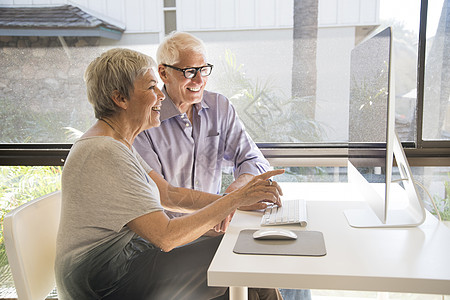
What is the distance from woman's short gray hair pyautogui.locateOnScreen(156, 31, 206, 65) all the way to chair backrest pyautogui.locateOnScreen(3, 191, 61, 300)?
86cm

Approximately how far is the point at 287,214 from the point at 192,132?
84cm

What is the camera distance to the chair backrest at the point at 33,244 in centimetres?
151

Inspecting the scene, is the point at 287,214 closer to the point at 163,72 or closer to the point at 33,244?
the point at 33,244

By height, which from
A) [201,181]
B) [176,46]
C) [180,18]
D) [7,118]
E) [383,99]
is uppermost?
[180,18]

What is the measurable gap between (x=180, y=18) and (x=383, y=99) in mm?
1658

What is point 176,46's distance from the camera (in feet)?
7.57

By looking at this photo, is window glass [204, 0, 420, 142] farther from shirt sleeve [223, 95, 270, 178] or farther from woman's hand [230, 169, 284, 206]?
woman's hand [230, 169, 284, 206]

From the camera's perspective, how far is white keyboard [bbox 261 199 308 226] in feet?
5.47

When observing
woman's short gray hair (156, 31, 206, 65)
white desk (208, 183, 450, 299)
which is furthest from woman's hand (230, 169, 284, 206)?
woman's short gray hair (156, 31, 206, 65)

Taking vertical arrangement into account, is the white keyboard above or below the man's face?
below

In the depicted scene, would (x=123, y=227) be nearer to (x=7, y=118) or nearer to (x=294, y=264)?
(x=294, y=264)

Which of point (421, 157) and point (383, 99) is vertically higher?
point (383, 99)

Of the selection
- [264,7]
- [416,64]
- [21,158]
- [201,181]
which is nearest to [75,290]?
[201,181]

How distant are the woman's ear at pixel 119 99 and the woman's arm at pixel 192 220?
1.37 ft
